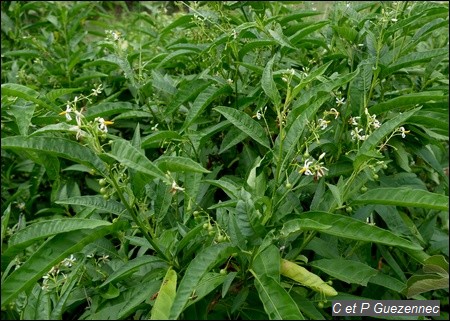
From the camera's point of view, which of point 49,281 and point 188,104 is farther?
point 188,104

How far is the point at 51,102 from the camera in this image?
5.24 feet

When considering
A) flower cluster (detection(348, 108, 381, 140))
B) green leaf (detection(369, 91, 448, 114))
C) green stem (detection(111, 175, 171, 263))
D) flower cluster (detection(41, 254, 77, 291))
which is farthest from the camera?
green leaf (detection(369, 91, 448, 114))

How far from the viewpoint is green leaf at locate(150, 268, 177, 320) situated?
3.57ft

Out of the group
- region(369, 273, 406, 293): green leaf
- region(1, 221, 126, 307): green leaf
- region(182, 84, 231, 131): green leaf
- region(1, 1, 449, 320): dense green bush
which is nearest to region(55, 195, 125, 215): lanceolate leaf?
region(1, 1, 449, 320): dense green bush

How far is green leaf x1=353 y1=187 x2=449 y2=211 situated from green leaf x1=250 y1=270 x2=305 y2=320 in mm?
290

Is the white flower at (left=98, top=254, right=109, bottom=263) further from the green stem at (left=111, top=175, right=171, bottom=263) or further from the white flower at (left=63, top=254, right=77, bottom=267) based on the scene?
the green stem at (left=111, top=175, right=171, bottom=263)

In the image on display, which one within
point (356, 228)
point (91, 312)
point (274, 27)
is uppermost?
point (274, 27)

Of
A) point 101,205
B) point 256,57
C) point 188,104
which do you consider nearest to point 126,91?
point 188,104

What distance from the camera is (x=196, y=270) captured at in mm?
1134

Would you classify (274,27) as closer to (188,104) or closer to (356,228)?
(188,104)

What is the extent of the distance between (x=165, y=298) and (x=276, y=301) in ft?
0.74

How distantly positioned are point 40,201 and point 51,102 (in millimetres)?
686

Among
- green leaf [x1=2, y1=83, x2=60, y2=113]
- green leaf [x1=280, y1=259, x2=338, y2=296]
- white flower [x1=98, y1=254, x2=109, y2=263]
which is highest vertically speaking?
green leaf [x1=2, y1=83, x2=60, y2=113]

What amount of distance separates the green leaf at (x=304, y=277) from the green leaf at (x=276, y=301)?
0.11 m
